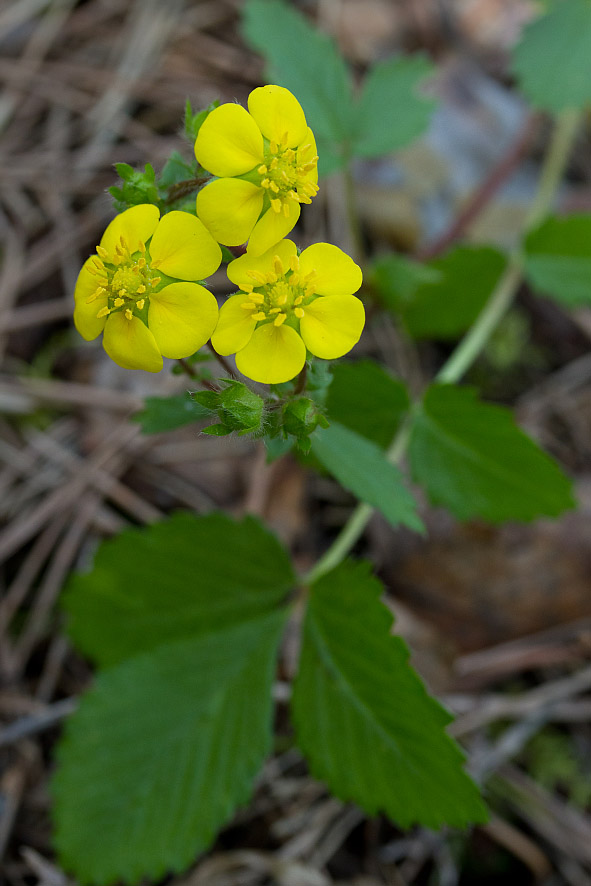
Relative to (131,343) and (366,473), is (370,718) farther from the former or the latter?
(131,343)

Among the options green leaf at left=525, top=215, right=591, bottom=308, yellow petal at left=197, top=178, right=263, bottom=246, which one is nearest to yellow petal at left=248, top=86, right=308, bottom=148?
yellow petal at left=197, top=178, right=263, bottom=246

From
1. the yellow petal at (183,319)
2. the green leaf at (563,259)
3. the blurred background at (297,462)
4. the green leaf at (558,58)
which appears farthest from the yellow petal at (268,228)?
the green leaf at (558,58)

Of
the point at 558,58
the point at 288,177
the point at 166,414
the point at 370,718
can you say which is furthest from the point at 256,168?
the point at 558,58

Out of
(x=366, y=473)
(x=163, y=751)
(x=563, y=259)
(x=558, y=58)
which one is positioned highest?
(x=558, y=58)

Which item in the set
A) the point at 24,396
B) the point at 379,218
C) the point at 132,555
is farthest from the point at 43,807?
the point at 379,218

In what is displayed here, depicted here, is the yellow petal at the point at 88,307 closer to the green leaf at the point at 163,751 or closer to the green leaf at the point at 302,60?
the green leaf at the point at 163,751

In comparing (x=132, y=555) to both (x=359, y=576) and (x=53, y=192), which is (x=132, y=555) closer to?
(x=359, y=576)
